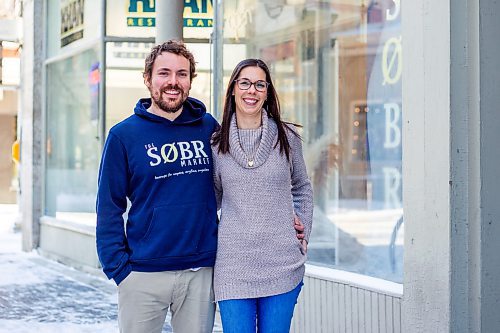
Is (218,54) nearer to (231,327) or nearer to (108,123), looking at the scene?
(108,123)

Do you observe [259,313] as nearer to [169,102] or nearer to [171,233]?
[171,233]

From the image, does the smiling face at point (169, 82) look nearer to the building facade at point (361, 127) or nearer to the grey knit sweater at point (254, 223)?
the grey knit sweater at point (254, 223)

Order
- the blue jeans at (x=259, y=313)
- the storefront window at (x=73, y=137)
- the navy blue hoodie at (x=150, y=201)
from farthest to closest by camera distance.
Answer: the storefront window at (x=73, y=137) → the blue jeans at (x=259, y=313) → the navy blue hoodie at (x=150, y=201)

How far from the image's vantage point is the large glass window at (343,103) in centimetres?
504

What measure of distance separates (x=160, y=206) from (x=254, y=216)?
353mm

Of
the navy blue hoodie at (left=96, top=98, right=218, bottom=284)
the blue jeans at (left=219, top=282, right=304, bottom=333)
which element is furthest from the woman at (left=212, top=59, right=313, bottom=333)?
the navy blue hoodie at (left=96, top=98, right=218, bottom=284)

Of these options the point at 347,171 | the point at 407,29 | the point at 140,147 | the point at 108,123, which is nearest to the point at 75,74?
the point at 108,123

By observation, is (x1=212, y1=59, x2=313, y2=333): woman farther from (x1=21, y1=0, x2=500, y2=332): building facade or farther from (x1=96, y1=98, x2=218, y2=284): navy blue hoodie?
(x1=21, y1=0, x2=500, y2=332): building facade

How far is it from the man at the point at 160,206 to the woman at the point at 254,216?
72mm

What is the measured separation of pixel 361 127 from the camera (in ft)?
17.9

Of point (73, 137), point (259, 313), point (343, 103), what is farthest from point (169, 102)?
point (73, 137)

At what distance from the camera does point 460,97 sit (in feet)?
11.9

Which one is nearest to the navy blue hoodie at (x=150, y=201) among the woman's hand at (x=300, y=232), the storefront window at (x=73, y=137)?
the woman's hand at (x=300, y=232)

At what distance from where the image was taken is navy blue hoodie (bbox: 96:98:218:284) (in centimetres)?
280
